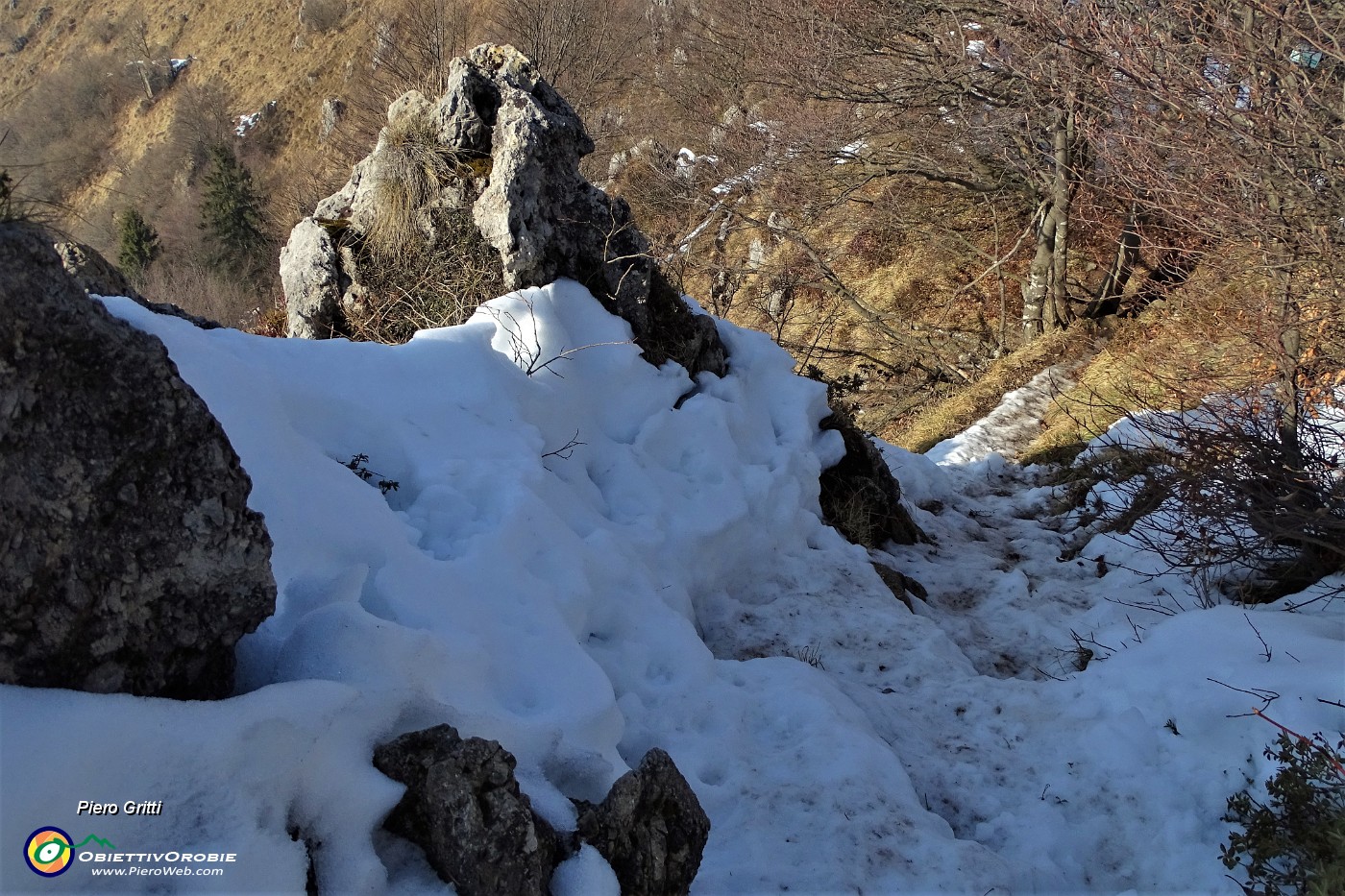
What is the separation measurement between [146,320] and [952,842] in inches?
135

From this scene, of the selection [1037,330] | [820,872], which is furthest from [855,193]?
[820,872]

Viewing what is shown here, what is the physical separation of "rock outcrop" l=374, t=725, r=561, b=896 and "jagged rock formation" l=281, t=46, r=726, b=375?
3595mm

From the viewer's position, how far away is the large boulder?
1761 mm

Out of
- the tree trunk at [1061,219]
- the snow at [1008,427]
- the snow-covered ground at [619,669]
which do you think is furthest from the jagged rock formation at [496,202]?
the tree trunk at [1061,219]

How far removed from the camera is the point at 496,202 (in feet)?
17.5

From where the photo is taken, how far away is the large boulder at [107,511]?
5.78ft

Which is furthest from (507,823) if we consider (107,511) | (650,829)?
(107,511)

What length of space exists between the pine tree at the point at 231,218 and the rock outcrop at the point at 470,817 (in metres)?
33.5

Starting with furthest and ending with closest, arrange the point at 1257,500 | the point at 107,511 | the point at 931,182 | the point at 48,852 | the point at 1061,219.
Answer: the point at 931,182
the point at 1061,219
the point at 1257,500
the point at 107,511
the point at 48,852

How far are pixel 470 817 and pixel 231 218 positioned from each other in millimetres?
34922

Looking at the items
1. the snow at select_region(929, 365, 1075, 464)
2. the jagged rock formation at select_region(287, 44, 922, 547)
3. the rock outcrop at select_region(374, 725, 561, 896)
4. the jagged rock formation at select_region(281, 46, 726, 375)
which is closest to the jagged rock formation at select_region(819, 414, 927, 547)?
the jagged rock formation at select_region(287, 44, 922, 547)

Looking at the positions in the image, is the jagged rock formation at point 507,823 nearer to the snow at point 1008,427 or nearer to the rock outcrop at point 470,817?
the rock outcrop at point 470,817

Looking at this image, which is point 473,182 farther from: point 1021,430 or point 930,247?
point 930,247

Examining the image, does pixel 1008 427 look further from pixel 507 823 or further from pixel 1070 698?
pixel 507 823
